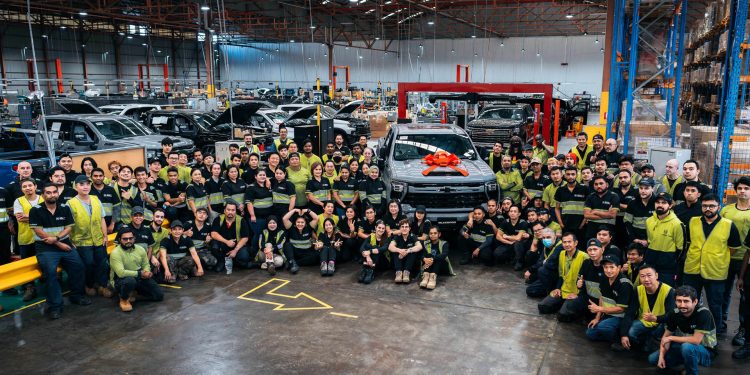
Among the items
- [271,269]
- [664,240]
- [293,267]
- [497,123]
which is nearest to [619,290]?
[664,240]

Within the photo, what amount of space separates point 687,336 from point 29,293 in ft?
26.1

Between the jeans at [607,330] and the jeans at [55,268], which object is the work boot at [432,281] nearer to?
the jeans at [607,330]

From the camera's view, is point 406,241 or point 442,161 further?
point 442,161

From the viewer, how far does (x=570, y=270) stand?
6605 millimetres

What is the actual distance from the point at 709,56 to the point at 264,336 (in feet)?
58.2

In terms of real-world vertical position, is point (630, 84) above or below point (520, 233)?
above

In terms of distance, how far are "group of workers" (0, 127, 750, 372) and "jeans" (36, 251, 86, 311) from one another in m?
0.02

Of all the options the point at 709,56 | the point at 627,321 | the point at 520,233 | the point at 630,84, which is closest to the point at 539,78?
the point at 709,56

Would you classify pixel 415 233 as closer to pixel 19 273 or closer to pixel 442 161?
pixel 442 161

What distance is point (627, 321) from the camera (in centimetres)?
564

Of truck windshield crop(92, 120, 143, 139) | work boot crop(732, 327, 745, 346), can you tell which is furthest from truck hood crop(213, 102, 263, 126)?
work boot crop(732, 327, 745, 346)

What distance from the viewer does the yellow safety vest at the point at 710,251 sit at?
5.64m

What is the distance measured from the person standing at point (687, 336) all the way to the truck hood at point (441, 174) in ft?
14.5

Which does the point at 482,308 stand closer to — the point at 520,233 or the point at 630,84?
the point at 520,233
